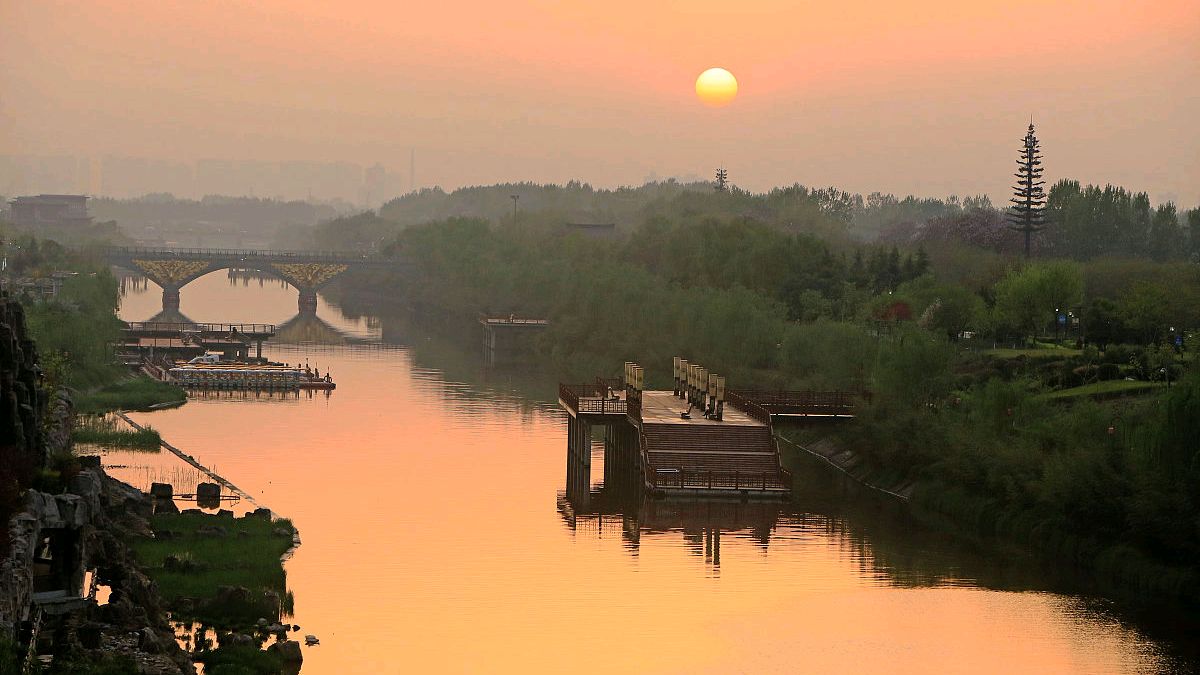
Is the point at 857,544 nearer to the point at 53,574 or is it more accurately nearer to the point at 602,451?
the point at 602,451

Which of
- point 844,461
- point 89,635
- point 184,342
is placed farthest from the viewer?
point 184,342

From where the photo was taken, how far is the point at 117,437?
239 ft

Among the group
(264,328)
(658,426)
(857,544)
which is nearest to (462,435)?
(658,426)

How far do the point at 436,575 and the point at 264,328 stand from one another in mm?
84775

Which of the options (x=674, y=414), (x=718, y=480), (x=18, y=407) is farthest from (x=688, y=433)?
(x=18, y=407)

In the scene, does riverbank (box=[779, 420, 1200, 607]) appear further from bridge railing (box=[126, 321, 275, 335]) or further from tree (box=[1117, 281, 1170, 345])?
bridge railing (box=[126, 321, 275, 335])

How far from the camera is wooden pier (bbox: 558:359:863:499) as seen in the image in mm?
60688

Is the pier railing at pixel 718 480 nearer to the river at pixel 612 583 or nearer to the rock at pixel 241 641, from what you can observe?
the river at pixel 612 583

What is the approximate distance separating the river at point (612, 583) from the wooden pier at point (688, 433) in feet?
3.44

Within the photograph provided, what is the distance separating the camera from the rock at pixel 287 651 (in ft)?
132

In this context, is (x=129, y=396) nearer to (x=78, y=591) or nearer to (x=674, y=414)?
(x=674, y=414)

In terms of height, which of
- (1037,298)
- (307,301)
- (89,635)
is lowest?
(89,635)

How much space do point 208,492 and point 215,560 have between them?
1228 centimetres

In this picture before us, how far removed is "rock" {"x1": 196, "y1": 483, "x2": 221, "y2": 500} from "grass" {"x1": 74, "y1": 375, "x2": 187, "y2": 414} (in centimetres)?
2202
